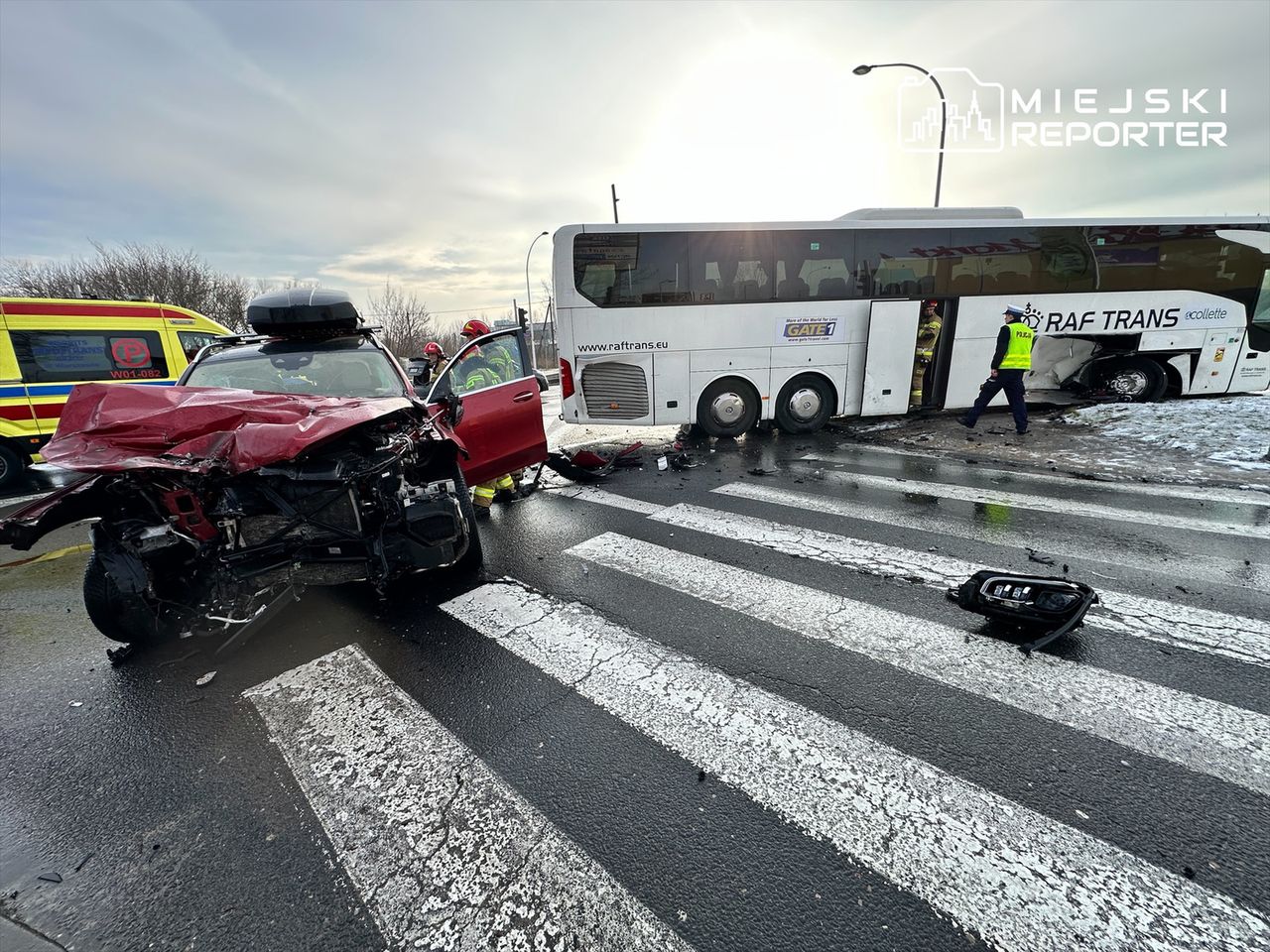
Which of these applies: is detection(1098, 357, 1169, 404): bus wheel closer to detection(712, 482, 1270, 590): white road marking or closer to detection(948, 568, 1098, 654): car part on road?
detection(712, 482, 1270, 590): white road marking

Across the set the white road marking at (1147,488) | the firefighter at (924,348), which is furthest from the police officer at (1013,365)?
the white road marking at (1147,488)

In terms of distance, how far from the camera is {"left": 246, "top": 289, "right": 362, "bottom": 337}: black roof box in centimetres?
470

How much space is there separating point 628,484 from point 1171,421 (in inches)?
347

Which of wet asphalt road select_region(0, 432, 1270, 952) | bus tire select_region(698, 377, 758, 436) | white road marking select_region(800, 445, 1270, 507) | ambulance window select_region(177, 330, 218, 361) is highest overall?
ambulance window select_region(177, 330, 218, 361)

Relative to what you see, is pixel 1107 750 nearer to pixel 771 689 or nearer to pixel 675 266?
pixel 771 689

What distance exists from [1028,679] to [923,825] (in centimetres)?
129

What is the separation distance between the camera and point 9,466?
8.01 metres

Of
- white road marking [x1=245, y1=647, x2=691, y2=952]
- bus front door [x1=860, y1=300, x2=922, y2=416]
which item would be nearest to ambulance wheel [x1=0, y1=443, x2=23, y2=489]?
white road marking [x1=245, y1=647, x2=691, y2=952]

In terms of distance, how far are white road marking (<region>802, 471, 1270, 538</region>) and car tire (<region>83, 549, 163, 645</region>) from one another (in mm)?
6650

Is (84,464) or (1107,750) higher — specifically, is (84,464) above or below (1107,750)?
above

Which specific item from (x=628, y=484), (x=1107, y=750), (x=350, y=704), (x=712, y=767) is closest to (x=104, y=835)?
(x=350, y=704)

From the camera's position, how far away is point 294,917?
168 cm

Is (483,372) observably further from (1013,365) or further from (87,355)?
(1013,365)

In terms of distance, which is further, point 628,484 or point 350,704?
point 628,484
